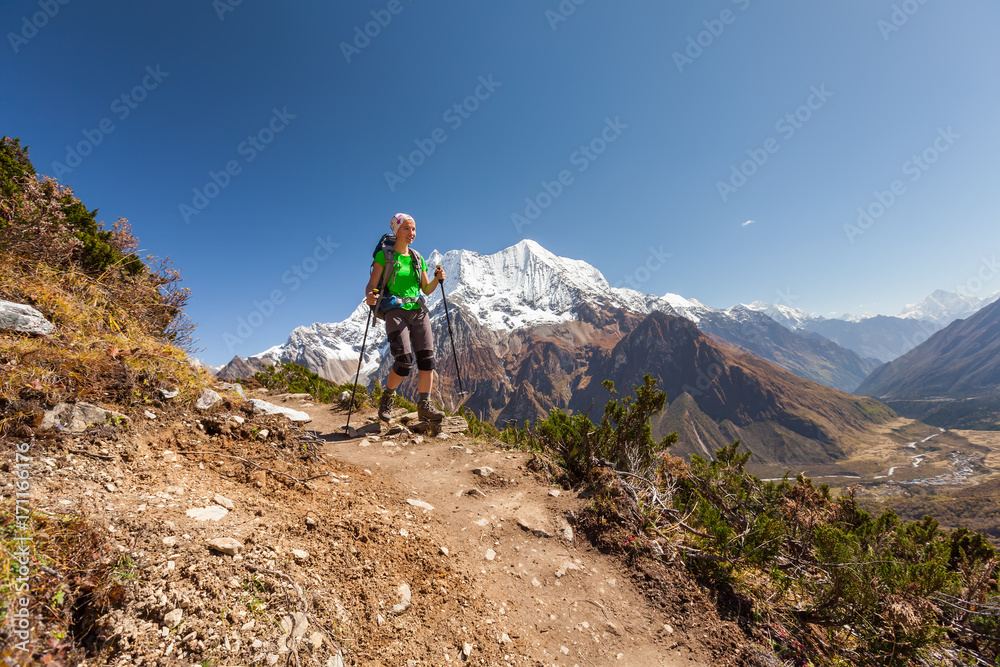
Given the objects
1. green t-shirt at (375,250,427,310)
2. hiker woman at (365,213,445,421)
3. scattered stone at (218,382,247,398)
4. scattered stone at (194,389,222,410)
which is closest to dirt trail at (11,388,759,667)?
scattered stone at (194,389,222,410)

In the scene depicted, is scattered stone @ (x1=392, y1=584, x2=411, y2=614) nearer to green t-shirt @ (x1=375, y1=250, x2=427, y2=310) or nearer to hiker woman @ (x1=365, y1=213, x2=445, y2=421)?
hiker woman @ (x1=365, y1=213, x2=445, y2=421)

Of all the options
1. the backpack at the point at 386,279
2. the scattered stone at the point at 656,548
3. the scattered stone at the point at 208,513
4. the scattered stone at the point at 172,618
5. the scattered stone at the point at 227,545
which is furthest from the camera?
the backpack at the point at 386,279

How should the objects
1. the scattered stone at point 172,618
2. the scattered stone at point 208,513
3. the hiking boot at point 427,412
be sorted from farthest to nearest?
the hiking boot at point 427,412 → the scattered stone at point 208,513 → the scattered stone at point 172,618

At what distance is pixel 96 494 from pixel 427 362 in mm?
5054

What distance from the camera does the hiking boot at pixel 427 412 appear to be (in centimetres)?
765

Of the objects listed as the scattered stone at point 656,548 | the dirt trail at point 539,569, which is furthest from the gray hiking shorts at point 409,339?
the scattered stone at point 656,548

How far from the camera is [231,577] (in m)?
→ 2.38

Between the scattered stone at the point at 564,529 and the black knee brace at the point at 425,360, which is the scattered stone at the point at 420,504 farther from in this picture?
the black knee brace at the point at 425,360

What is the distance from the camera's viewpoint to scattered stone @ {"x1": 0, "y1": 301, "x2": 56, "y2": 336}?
3.73m

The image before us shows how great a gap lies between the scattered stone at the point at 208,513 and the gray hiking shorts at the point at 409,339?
4218mm

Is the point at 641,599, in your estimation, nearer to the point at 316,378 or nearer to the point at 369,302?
the point at 369,302

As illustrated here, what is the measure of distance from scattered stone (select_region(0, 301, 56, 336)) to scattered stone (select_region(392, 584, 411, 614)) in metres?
4.56

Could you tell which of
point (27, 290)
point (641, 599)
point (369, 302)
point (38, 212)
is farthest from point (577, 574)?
point (38, 212)

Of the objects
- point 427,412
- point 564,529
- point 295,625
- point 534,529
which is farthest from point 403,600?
point 427,412
